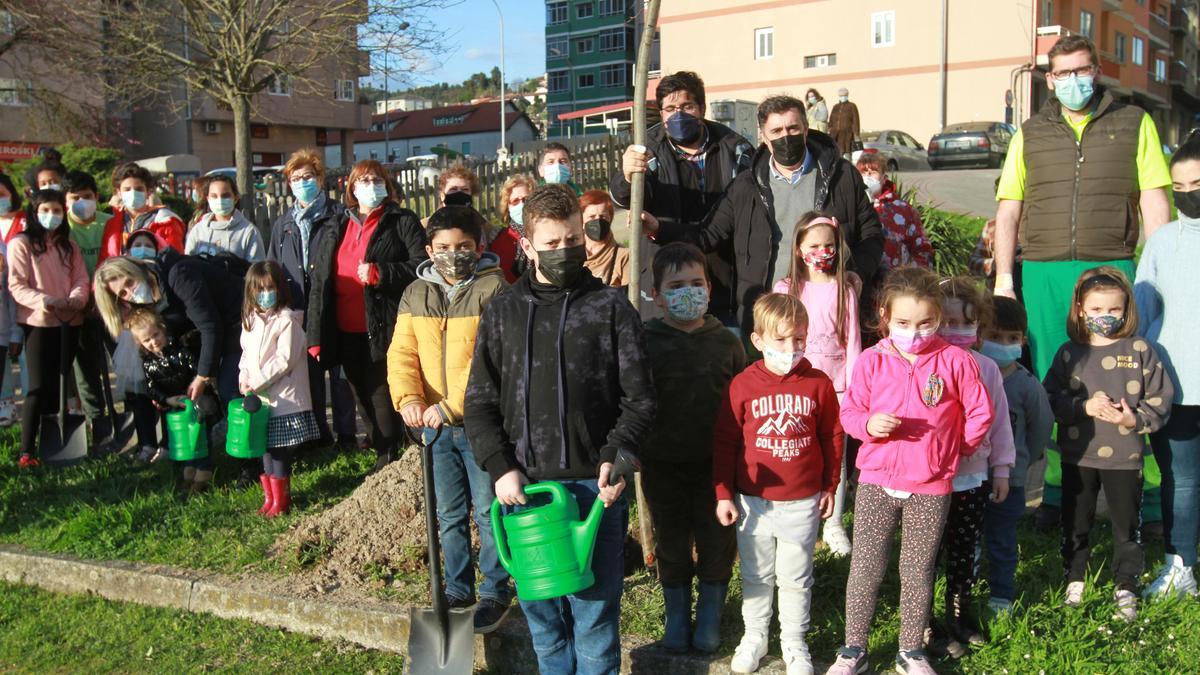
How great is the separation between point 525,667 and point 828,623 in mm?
1272

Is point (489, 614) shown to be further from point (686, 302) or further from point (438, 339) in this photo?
point (686, 302)

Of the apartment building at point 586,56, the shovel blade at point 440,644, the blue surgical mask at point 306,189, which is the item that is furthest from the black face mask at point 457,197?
the apartment building at point 586,56

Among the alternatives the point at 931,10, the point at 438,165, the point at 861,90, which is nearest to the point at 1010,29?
the point at 931,10

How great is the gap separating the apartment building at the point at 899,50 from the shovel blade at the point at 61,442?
1297 inches

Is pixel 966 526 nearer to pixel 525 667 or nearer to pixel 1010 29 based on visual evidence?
pixel 525 667

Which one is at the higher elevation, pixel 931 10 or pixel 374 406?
pixel 931 10

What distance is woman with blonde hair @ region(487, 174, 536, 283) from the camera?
5883 millimetres

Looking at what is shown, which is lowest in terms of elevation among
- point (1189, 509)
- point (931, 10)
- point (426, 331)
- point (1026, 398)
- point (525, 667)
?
point (525, 667)

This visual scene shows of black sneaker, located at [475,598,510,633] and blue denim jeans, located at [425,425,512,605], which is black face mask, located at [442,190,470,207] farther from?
black sneaker, located at [475,598,510,633]

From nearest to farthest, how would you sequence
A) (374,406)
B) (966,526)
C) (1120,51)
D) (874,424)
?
(874,424) → (966,526) → (374,406) → (1120,51)

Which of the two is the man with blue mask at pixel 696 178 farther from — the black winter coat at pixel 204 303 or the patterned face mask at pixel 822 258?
the black winter coat at pixel 204 303

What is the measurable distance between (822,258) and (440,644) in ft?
7.31

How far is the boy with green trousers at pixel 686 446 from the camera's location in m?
4.00

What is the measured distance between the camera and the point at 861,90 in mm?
42250
